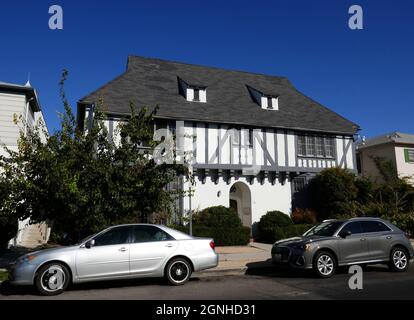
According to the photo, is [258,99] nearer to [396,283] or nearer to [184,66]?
[184,66]

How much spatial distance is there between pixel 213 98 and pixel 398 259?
566 inches

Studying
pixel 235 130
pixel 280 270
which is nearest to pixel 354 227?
pixel 280 270

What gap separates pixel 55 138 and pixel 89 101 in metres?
8.70

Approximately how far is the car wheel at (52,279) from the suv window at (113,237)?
2.94 feet

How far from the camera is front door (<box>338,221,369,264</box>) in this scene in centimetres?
988

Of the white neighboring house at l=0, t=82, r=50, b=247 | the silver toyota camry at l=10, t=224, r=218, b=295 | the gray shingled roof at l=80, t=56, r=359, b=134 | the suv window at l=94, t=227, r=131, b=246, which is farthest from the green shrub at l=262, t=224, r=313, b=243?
the suv window at l=94, t=227, r=131, b=246

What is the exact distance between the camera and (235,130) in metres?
20.9

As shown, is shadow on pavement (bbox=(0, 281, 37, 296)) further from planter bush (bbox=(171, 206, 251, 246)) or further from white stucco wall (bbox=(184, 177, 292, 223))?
white stucco wall (bbox=(184, 177, 292, 223))

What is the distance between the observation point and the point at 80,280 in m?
8.04

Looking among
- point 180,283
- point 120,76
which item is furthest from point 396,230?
point 120,76

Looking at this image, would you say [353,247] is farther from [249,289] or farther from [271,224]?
[271,224]

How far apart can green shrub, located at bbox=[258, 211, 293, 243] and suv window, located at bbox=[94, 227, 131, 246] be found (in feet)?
37.3
